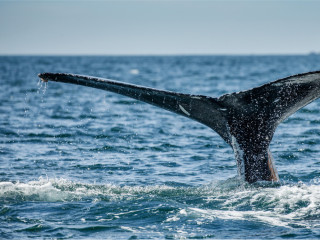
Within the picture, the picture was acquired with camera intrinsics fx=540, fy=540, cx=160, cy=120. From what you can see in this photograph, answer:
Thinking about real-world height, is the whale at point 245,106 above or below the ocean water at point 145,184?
above

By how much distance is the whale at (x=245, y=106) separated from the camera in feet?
19.0

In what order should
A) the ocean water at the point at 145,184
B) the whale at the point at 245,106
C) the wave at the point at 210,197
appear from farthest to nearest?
the wave at the point at 210,197 → the ocean water at the point at 145,184 → the whale at the point at 245,106

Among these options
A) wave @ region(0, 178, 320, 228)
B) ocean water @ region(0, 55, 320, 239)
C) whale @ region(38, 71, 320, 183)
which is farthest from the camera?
wave @ region(0, 178, 320, 228)

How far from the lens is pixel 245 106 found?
239 inches

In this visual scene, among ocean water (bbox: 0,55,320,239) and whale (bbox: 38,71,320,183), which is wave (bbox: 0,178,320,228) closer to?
ocean water (bbox: 0,55,320,239)

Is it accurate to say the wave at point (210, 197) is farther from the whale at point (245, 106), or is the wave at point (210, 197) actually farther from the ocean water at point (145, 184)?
the whale at point (245, 106)

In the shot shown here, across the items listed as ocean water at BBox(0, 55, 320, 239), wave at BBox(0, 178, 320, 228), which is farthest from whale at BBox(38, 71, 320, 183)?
ocean water at BBox(0, 55, 320, 239)

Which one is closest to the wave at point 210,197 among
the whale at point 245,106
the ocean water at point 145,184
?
the ocean water at point 145,184

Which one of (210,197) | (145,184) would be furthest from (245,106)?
(145,184)

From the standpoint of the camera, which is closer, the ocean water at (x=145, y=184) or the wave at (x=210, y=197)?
the ocean water at (x=145, y=184)

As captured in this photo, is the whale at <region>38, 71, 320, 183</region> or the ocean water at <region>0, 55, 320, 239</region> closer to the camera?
the whale at <region>38, 71, 320, 183</region>

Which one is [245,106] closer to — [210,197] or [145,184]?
[210,197]

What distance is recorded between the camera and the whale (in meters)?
5.80

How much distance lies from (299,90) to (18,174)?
213 inches
